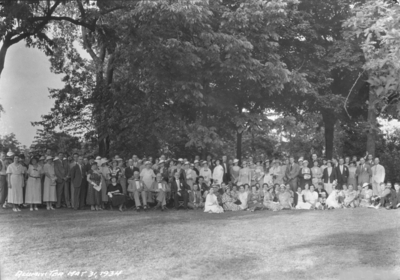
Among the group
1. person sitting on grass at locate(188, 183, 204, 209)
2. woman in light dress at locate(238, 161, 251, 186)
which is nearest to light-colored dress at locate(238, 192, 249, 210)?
person sitting on grass at locate(188, 183, 204, 209)

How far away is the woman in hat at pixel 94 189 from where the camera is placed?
13484 millimetres

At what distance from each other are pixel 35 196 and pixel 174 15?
20.3 feet

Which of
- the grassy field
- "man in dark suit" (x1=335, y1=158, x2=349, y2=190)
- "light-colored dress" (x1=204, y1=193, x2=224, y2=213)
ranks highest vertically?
"man in dark suit" (x1=335, y1=158, x2=349, y2=190)

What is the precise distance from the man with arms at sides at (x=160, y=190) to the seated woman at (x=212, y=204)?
1.21m

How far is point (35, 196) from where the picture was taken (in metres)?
12.9

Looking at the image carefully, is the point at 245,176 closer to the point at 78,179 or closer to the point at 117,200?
the point at 117,200

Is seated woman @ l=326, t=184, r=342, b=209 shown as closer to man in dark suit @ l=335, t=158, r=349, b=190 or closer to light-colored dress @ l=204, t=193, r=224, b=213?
man in dark suit @ l=335, t=158, r=349, b=190

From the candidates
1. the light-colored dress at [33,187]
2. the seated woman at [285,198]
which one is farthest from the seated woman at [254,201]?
the light-colored dress at [33,187]

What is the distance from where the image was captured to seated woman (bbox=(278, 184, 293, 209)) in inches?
581

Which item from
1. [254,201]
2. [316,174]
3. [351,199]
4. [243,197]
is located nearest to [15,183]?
[243,197]

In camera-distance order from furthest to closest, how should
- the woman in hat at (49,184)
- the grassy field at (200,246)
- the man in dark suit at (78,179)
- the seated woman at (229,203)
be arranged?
the seated woman at (229,203)
the man in dark suit at (78,179)
the woman in hat at (49,184)
the grassy field at (200,246)

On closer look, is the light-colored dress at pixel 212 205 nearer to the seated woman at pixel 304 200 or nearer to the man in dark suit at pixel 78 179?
the seated woman at pixel 304 200

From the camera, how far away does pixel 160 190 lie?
14.1 m

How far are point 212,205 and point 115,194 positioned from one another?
2.76m
